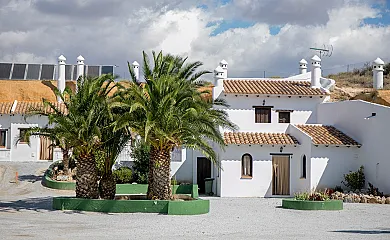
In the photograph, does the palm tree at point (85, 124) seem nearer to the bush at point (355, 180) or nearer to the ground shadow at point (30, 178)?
the ground shadow at point (30, 178)

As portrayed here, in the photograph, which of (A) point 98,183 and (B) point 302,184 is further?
(B) point 302,184

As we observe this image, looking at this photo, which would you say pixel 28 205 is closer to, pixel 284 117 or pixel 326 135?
pixel 326 135

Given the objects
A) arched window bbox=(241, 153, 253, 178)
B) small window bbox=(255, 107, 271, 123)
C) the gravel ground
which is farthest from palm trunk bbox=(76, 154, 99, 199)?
small window bbox=(255, 107, 271, 123)

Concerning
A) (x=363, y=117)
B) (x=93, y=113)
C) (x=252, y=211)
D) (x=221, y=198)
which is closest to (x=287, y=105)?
(x=363, y=117)

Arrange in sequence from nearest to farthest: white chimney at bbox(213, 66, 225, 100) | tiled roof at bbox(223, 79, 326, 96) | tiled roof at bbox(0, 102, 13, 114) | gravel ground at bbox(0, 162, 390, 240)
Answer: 1. gravel ground at bbox(0, 162, 390, 240)
2. white chimney at bbox(213, 66, 225, 100)
3. tiled roof at bbox(223, 79, 326, 96)
4. tiled roof at bbox(0, 102, 13, 114)

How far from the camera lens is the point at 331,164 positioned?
32.1m

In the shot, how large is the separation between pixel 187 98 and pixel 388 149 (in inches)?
479

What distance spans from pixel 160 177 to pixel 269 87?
15551mm

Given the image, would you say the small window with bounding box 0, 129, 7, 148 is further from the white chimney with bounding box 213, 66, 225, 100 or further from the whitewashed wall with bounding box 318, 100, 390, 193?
the whitewashed wall with bounding box 318, 100, 390, 193

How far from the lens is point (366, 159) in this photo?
31.5 metres

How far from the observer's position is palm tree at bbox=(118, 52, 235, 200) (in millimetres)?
22781

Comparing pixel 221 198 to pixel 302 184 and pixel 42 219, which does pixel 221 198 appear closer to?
pixel 302 184

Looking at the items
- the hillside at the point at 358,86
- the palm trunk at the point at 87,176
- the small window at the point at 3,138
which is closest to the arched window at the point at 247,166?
the palm trunk at the point at 87,176

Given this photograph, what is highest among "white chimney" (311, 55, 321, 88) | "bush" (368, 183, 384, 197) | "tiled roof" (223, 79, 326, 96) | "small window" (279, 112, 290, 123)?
"white chimney" (311, 55, 321, 88)
